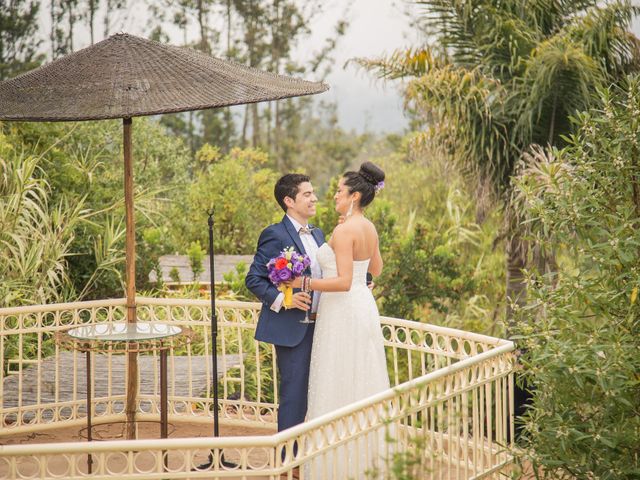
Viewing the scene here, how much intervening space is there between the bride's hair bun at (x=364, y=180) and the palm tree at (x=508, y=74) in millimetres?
5119

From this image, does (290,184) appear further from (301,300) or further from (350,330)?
(350,330)

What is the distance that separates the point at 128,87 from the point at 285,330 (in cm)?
162

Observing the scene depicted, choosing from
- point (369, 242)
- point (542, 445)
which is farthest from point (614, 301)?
point (369, 242)

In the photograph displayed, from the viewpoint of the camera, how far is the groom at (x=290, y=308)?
5.63 metres

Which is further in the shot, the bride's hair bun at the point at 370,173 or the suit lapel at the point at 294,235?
the suit lapel at the point at 294,235

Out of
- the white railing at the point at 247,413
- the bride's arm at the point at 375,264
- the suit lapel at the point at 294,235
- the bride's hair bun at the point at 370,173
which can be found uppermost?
the bride's hair bun at the point at 370,173

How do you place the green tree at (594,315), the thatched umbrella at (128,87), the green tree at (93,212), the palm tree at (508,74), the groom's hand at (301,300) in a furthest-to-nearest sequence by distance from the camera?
the palm tree at (508,74) < the green tree at (93,212) < the groom's hand at (301,300) < the thatched umbrella at (128,87) < the green tree at (594,315)

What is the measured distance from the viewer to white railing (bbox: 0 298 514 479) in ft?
13.2

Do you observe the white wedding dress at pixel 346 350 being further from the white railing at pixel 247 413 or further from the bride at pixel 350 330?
the white railing at pixel 247 413

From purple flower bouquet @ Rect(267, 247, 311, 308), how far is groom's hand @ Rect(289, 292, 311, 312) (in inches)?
3.2

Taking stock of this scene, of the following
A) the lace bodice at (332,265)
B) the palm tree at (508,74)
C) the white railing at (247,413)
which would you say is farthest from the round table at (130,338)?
the palm tree at (508,74)

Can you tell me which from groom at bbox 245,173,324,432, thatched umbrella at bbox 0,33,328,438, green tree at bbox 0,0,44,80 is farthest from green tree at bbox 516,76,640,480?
green tree at bbox 0,0,44,80

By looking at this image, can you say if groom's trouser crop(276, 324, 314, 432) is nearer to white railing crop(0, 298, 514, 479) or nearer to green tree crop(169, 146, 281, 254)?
white railing crop(0, 298, 514, 479)

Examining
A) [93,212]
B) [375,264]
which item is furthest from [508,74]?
[375,264]
